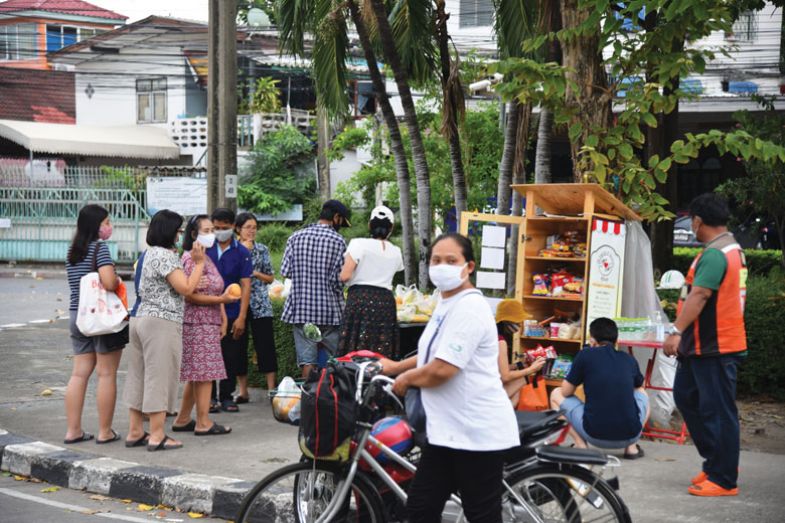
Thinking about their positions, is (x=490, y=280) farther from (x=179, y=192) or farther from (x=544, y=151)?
(x=179, y=192)

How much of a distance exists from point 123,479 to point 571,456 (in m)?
3.67

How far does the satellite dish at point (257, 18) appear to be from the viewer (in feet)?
121

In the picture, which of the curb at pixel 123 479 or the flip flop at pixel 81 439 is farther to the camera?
the flip flop at pixel 81 439

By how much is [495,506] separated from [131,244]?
83.6ft

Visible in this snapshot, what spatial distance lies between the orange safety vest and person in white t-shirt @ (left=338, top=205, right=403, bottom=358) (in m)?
2.68

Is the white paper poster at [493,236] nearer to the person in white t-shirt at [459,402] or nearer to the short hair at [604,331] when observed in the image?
the short hair at [604,331]

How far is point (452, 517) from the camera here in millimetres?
4836

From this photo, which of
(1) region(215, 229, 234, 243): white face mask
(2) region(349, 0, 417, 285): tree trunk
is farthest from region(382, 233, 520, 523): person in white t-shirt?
(2) region(349, 0, 417, 285): tree trunk

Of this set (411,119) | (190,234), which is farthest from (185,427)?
(411,119)

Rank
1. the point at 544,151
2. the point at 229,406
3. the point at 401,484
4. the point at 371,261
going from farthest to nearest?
1. the point at 544,151
2. the point at 229,406
3. the point at 371,261
4. the point at 401,484

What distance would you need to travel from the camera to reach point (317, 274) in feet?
28.1

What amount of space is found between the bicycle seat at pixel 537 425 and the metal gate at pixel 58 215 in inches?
988

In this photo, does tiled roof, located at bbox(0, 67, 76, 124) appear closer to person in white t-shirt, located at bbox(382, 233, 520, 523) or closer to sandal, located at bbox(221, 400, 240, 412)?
sandal, located at bbox(221, 400, 240, 412)

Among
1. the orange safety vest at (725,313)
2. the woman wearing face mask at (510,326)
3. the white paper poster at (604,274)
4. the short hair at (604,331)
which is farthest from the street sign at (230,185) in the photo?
the orange safety vest at (725,313)
